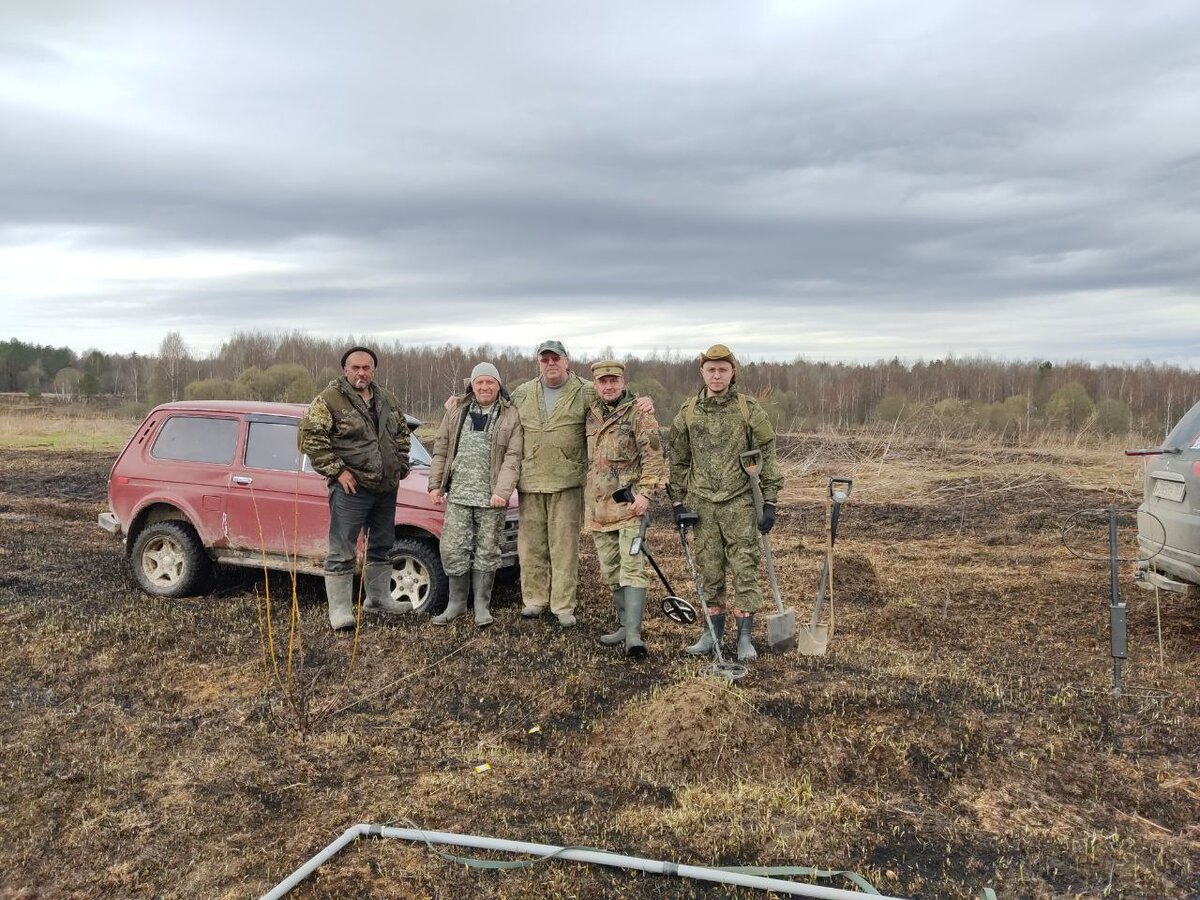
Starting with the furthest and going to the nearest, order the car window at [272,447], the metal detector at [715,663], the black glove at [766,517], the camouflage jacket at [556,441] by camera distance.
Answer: the car window at [272,447], the camouflage jacket at [556,441], the black glove at [766,517], the metal detector at [715,663]

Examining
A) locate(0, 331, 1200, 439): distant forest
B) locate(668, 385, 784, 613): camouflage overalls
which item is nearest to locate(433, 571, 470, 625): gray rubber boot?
locate(668, 385, 784, 613): camouflage overalls

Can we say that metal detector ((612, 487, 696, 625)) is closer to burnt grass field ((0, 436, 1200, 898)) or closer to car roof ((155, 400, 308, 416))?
burnt grass field ((0, 436, 1200, 898))

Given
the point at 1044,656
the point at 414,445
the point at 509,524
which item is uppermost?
the point at 414,445

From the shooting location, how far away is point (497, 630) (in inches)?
258

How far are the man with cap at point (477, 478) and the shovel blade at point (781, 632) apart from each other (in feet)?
6.72

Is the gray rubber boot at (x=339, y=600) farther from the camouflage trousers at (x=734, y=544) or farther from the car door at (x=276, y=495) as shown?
the camouflage trousers at (x=734, y=544)

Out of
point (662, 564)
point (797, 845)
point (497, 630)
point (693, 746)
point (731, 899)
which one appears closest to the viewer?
point (731, 899)

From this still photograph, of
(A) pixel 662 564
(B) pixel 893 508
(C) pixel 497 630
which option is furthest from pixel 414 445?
(B) pixel 893 508

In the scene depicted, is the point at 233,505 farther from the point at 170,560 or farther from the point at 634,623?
the point at 634,623

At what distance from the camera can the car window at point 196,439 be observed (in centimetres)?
767

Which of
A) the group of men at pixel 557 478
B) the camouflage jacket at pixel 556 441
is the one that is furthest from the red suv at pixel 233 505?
the camouflage jacket at pixel 556 441

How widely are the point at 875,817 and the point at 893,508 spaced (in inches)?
471

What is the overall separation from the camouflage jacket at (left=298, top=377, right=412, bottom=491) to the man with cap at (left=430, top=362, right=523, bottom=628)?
0.34 meters

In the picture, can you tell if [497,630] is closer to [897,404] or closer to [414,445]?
[414,445]
